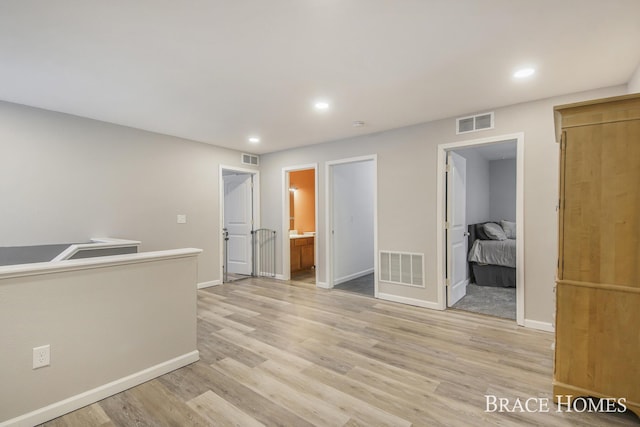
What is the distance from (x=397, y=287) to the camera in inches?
167

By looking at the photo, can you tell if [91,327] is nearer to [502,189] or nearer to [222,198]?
[222,198]

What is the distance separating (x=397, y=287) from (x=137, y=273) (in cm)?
331

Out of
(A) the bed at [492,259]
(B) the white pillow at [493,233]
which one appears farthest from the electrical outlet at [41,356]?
(B) the white pillow at [493,233]

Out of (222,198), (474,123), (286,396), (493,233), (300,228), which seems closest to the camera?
(286,396)

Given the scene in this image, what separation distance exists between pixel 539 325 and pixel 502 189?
15.4 feet

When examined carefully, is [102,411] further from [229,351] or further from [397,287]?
[397,287]

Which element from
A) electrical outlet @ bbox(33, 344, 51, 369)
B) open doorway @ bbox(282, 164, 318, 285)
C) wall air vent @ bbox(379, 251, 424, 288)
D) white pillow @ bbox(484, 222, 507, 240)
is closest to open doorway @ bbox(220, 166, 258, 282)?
open doorway @ bbox(282, 164, 318, 285)

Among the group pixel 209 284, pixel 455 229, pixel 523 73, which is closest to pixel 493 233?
pixel 455 229

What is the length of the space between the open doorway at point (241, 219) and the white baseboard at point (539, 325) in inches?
182

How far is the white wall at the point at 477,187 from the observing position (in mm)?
5660

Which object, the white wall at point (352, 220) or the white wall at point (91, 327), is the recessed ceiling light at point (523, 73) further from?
the white wall at point (91, 327)

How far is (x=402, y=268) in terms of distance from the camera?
4.17 m

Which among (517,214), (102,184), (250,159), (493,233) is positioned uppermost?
(250,159)

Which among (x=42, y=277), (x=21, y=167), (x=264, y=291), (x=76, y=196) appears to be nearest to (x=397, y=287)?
(x=264, y=291)
